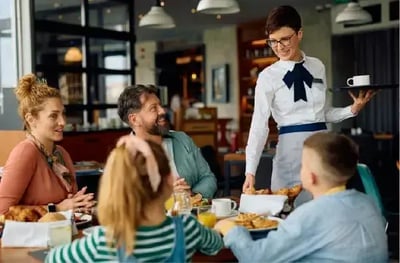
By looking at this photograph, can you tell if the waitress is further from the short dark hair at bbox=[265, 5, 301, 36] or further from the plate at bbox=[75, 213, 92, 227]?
the plate at bbox=[75, 213, 92, 227]

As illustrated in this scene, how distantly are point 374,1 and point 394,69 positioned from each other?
1106 millimetres

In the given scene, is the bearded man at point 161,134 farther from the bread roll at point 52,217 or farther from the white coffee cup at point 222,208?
the bread roll at point 52,217

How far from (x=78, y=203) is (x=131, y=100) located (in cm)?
68

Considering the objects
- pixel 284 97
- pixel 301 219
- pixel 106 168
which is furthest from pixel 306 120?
pixel 106 168

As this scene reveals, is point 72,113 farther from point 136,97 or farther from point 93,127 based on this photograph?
point 136,97

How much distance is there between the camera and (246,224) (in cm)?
222

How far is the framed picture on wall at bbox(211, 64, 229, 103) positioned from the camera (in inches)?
501

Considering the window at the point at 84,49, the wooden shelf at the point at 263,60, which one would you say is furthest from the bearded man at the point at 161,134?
the wooden shelf at the point at 263,60

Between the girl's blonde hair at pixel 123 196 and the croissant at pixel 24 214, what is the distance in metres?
0.86

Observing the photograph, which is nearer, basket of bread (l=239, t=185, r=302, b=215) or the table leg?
basket of bread (l=239, t=185, r=302, b=215)

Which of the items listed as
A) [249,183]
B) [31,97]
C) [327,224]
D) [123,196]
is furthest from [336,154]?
[31,97]

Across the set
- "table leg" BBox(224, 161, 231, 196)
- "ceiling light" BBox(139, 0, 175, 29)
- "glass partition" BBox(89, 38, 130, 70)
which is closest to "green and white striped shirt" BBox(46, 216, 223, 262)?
"table leg" BBox(224, 161, 231, 196)

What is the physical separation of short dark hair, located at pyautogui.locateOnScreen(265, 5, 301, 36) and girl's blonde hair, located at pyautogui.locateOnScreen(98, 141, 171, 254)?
1.45m

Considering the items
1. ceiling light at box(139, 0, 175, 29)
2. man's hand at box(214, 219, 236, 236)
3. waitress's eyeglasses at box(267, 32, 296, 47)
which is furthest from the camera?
ceiling light at box(139, 0, 175, 29)
